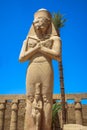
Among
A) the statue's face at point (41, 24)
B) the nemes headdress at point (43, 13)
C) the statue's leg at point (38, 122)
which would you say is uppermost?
the nemes headdress at point (43, 13)

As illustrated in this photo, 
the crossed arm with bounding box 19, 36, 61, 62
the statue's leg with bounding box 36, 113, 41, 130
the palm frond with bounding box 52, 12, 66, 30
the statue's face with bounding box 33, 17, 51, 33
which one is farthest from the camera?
the palm frond with bounding box 52, 12, 66, 30

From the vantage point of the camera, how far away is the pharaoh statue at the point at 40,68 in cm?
451

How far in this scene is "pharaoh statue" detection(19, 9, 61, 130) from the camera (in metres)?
4.51

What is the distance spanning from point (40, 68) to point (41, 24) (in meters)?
1.11

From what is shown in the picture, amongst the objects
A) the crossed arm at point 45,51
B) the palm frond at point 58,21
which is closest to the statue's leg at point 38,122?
the crossed arm at point 45,51

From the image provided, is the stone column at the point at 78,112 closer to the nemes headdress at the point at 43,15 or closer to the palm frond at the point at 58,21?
→ the palm frond at the point at 58,21

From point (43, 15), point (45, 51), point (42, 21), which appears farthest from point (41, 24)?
point (45, 51)

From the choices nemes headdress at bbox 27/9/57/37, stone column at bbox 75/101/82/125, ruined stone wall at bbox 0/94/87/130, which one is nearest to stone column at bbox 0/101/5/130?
ruined stone wall at bbox 0/94/87/130

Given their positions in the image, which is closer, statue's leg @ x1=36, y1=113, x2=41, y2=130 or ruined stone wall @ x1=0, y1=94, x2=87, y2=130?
statue's leg @ x1=36, y1=113, x2=41, y2=130

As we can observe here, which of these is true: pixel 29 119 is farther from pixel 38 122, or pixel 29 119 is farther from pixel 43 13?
pixel 43 13

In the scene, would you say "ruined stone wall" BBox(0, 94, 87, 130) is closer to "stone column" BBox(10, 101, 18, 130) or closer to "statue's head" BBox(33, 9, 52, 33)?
"stone column" BBox(10, 101, 18, 130)

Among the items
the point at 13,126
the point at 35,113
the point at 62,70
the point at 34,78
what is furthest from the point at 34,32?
the point at 13,126

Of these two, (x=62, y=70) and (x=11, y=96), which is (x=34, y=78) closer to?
(x=62, y=70)

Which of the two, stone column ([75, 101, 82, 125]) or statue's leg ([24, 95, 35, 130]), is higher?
stone column ([75, 101, 82, 125])
